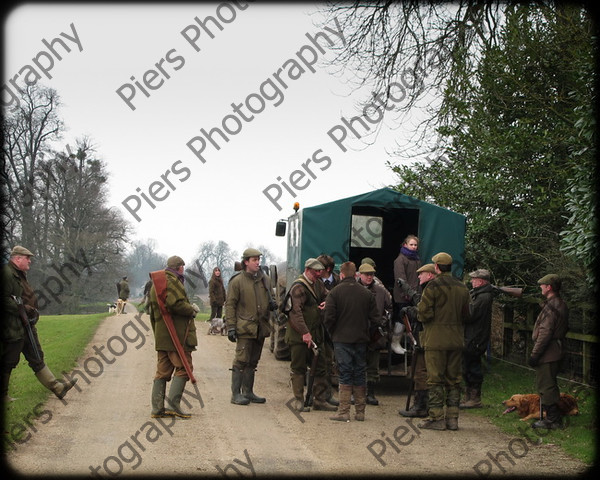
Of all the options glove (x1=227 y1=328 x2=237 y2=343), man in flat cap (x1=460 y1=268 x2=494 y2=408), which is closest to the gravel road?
man in flat cap (x1=460 y1=268 x2=494 y2=408)

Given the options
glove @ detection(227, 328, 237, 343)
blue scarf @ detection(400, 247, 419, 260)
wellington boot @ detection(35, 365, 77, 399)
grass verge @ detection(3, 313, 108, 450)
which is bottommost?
grass verge @ detection(3, 313, 108, 450)

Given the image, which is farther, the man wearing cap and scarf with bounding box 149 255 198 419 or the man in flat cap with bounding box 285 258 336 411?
the man in flat cap with bounding box 285 258 336 411

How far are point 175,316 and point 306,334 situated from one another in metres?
1.88

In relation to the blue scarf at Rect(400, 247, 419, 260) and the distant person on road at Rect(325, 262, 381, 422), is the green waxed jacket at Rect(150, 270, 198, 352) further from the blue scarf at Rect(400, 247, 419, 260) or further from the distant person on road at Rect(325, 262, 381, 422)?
the blue scarf at Rect(400, 247, 419, 260)

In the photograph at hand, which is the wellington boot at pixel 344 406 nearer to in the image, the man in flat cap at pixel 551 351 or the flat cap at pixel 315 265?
the flat cap at pixel 315 265

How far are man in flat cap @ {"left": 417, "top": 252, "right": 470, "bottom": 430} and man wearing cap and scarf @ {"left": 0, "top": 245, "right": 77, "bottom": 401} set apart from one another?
4.86 m

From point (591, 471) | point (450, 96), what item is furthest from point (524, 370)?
point (591, 471)

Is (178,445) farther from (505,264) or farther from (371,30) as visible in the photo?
(371,30)

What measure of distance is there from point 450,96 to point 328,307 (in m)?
6.92

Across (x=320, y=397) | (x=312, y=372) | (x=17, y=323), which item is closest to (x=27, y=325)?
(x=17, y=323)

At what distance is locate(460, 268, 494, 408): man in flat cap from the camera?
10.8 m

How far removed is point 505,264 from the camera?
1445cm

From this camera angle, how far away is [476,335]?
1085 centimetres

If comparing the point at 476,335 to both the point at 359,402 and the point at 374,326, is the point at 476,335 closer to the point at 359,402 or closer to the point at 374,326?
the point at 374,326
